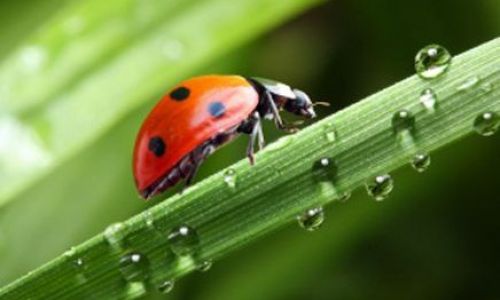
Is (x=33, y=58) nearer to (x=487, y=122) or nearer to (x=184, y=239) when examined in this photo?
(x=184, y=239)

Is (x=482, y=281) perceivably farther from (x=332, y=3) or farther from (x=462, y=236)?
(x=332, y=3)

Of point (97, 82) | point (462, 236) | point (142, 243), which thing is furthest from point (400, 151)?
point (462, 236)

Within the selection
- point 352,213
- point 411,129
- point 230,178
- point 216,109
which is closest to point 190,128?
point 216,109

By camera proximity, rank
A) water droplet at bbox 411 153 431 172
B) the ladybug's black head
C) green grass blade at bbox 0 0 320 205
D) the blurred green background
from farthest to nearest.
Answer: the blurred green background → green grass blade at bbox 0 0 320 205 → the ladybug's black head → water droplet at bbox 411 153 431 172

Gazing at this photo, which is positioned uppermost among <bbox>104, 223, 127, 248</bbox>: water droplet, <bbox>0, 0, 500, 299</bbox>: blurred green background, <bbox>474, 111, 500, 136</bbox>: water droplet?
<bbox>0, 0, 500, 299</bbox>: blurred green background

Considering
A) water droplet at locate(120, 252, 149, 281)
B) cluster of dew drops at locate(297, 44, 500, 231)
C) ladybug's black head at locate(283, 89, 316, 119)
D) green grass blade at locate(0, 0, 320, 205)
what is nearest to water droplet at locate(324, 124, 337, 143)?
cluster of dew drops at locate(297, 44, 500, 231)

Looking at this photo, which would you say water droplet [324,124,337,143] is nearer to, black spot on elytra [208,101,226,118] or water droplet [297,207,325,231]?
water droplet [297,207,325,231]
